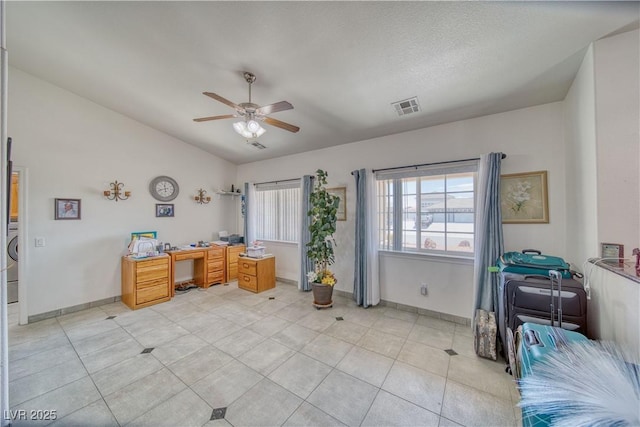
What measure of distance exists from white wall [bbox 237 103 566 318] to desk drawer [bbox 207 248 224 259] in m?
2.27

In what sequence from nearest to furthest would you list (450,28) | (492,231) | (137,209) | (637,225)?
(637,225) → (450,28) → (492,231) → (137,209)

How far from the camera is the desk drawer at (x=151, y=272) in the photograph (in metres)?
3.55

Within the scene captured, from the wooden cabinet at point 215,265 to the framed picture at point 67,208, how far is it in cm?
195

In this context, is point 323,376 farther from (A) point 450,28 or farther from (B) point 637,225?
(A) point 450,28

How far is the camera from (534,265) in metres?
2.10

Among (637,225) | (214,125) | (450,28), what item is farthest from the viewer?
(214,125)

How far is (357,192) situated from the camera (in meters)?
3.63

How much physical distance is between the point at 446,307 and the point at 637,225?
1.96 m

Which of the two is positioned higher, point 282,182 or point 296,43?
point 296,43

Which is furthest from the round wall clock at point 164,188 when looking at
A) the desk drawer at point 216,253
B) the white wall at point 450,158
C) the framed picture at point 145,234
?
the white wall at point 450,158

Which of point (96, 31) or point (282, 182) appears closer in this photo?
point (96, 31)

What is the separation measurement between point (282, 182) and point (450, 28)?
3565mm

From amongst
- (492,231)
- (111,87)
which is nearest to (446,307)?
(492,231)

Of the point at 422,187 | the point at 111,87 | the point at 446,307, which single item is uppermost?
the point at 111,87
